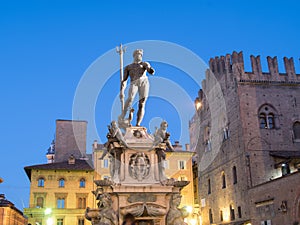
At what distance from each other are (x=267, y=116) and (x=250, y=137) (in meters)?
3.12

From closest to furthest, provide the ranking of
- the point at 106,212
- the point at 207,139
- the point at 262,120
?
the point at 106,212, the point at 262,120, the point at 207,139

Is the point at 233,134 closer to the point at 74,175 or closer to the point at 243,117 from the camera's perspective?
the point at 243,117

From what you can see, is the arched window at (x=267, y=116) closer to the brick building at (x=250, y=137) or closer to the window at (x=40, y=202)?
the brick building at (x=250, y=137)

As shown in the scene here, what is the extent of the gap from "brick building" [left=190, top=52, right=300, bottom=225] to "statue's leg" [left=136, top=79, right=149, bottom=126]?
2136 cm

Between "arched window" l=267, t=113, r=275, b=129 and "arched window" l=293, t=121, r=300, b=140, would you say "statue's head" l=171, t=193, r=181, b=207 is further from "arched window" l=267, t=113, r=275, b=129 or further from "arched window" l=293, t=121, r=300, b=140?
"arched window" l=293, t=121, r=300, b=140

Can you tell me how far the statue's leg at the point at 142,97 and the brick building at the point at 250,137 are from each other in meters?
21.4

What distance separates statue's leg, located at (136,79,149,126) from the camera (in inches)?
505

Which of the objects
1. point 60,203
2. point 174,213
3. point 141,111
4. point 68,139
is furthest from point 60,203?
point 174,213

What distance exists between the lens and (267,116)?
1513 inches

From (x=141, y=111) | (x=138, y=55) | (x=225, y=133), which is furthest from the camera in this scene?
(x=225, y=133)

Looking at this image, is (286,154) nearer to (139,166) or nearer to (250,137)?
(250,137)

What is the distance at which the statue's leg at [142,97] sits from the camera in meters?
12.8

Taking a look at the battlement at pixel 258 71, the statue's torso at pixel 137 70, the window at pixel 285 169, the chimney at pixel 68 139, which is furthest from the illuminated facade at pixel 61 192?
the statue's torso at pixel 137 70

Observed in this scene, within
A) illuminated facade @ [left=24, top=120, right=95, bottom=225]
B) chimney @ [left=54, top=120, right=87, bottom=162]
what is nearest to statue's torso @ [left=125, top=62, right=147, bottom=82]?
illuminated facade @ [left=24, top=120, right=95, bottom=225]
